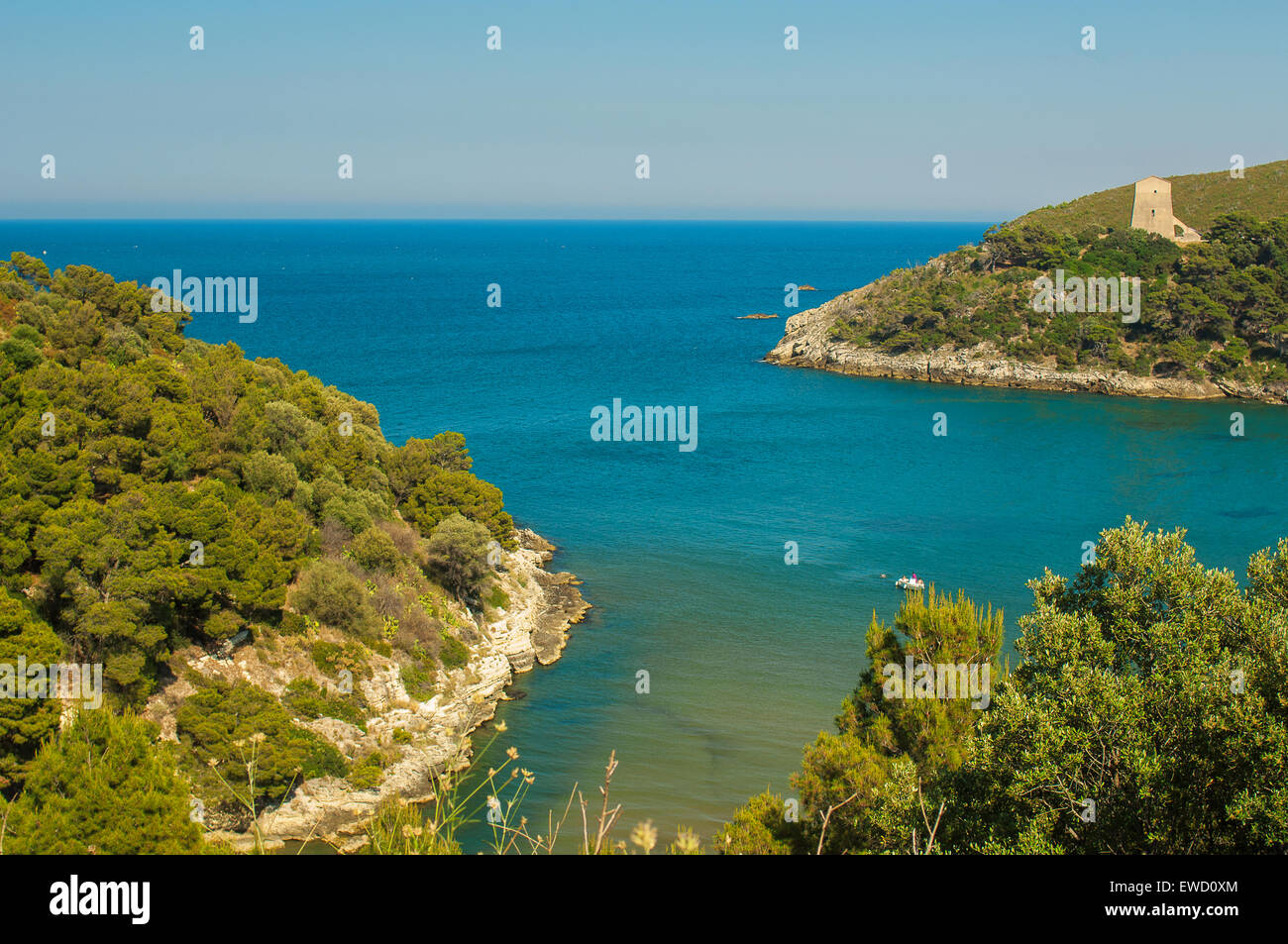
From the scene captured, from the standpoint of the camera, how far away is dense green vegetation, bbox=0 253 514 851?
66.2 feet

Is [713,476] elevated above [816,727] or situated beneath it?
elevated above

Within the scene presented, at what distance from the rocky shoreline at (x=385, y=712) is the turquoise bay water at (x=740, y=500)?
136 cm

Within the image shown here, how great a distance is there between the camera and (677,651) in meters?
35.8

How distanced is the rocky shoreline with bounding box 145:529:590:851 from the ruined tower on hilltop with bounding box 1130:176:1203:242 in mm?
90820

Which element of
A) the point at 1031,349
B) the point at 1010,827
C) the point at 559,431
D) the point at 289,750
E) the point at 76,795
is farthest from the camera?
the point at 1031,349

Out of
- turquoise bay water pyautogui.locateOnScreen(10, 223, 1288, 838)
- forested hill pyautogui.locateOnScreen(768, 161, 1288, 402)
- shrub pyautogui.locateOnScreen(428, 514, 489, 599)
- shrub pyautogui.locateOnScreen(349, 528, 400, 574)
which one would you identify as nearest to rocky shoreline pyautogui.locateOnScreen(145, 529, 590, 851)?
shrub pyautogui.locateOnScreen(428, 514, 489, 599)

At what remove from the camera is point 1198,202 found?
347ft

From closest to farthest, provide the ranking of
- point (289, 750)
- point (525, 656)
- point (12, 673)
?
point (12, 673)
point (289, 750)
point (525, 656)

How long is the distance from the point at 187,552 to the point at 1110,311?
283ft

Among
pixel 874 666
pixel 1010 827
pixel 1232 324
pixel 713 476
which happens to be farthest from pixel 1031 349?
pixel 1010 827

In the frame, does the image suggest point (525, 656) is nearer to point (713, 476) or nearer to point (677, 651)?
point (677, 651)

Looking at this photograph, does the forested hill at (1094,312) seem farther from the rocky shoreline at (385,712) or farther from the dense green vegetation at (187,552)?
the rocky shoreline at (385,712)
